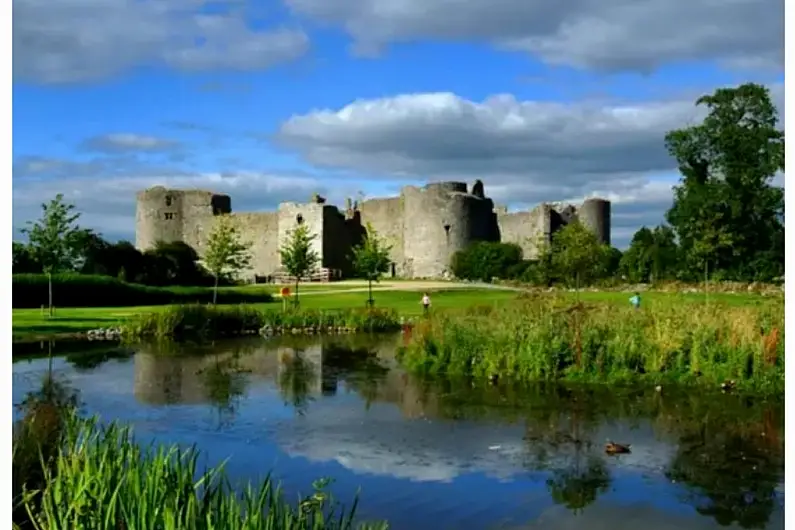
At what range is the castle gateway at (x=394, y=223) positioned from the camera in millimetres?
Result: 52094

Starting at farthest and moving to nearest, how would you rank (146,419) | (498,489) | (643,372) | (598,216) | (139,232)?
(139,232) < (598,216) < (643,372) < (146,419) < (498,489)

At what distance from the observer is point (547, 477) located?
7754 millimetres

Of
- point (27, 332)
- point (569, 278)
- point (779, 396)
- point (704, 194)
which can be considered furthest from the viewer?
point (704, 194)

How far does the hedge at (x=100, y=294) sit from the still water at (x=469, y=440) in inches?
635

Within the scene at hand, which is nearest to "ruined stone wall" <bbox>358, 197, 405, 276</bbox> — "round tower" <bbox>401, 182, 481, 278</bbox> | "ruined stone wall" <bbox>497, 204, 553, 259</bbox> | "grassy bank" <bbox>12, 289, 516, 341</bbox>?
"round tower" <bbox>401, 182, 481, 278</bbox>

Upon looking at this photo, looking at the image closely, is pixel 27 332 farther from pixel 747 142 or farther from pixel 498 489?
pixel 747 142

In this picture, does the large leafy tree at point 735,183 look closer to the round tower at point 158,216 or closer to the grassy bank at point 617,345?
the grassy bank at point 617,345

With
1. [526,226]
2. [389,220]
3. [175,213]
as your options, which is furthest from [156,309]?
[175,213]

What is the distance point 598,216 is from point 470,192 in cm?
744

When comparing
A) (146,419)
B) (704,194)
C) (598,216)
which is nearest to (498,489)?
(146,419)

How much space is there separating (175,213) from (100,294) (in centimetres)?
2690

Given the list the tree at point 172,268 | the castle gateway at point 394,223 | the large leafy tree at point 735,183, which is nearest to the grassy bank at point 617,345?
the large leafy tree at point 735,183

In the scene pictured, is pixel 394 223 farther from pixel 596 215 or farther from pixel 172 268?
pixel 172 268

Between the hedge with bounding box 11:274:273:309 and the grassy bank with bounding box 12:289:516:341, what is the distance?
1326 mm
